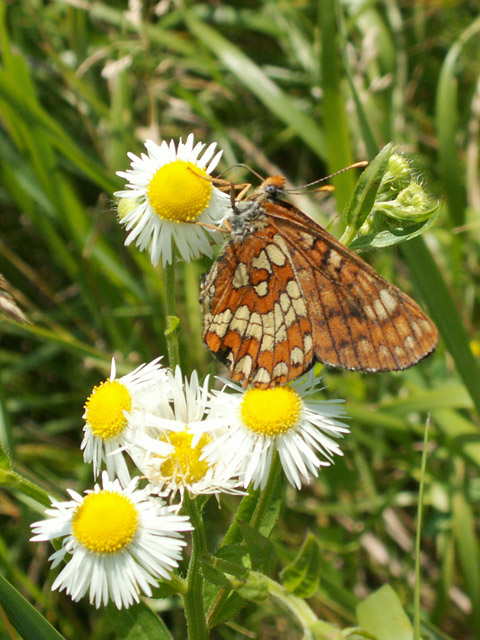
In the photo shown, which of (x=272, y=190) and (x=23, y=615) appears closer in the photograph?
(x=23, y=615)

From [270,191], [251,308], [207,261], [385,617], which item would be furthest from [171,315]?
[207,261]

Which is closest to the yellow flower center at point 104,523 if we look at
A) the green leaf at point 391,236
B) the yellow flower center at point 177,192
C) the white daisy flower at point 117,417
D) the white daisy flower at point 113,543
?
the white daisy flower at point 113,543

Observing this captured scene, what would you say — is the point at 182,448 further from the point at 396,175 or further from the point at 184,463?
the point at 396,175

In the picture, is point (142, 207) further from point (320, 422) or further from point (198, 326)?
point (198, 326)

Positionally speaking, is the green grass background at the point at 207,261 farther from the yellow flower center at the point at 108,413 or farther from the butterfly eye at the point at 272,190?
the yellow flower center at the point at 108,413

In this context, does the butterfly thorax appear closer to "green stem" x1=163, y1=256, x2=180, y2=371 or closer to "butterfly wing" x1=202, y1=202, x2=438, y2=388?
"butterfly wing" x1=202, y1=202, x2=438, y2=388
